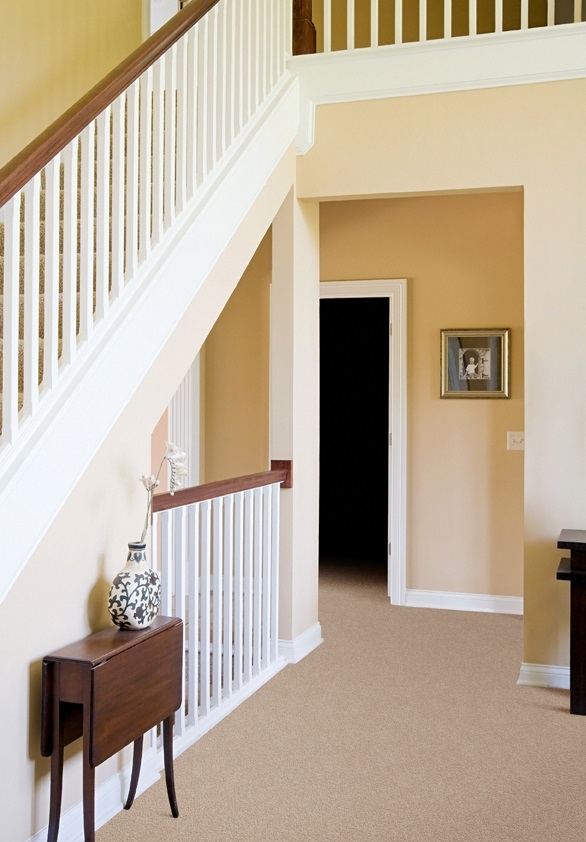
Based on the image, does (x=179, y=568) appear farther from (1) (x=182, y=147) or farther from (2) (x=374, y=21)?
(2) (x=374, y=21)

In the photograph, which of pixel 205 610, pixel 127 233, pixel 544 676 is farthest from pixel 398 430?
pixel 127 233

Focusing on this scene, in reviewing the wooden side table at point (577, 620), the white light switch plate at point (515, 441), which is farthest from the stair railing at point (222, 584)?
the white light switch plate at point (515, 441)

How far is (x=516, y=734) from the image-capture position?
357 centimetres

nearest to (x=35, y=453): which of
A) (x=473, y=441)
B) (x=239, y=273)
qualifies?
(x=239, y=273)

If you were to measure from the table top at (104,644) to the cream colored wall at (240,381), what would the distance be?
3.57m

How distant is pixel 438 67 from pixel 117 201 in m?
2.20

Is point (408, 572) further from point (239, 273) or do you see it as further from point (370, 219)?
point (239, 273)

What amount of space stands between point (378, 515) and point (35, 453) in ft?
20.3

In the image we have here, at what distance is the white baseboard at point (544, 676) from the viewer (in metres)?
4.19

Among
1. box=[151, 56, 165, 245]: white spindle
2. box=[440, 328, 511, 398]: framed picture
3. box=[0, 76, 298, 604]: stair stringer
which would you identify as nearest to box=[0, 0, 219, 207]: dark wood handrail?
box=[151, 56, 165, 245]: white spindle

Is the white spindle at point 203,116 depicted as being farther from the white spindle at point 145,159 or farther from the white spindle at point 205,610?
the white spindle at point 205,610

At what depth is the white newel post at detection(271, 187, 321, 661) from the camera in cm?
458

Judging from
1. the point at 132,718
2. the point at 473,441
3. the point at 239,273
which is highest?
the point at 239,273

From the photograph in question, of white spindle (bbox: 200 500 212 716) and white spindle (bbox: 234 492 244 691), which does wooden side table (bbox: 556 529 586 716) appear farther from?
white spindle (bbox: 200 500 212 716)
